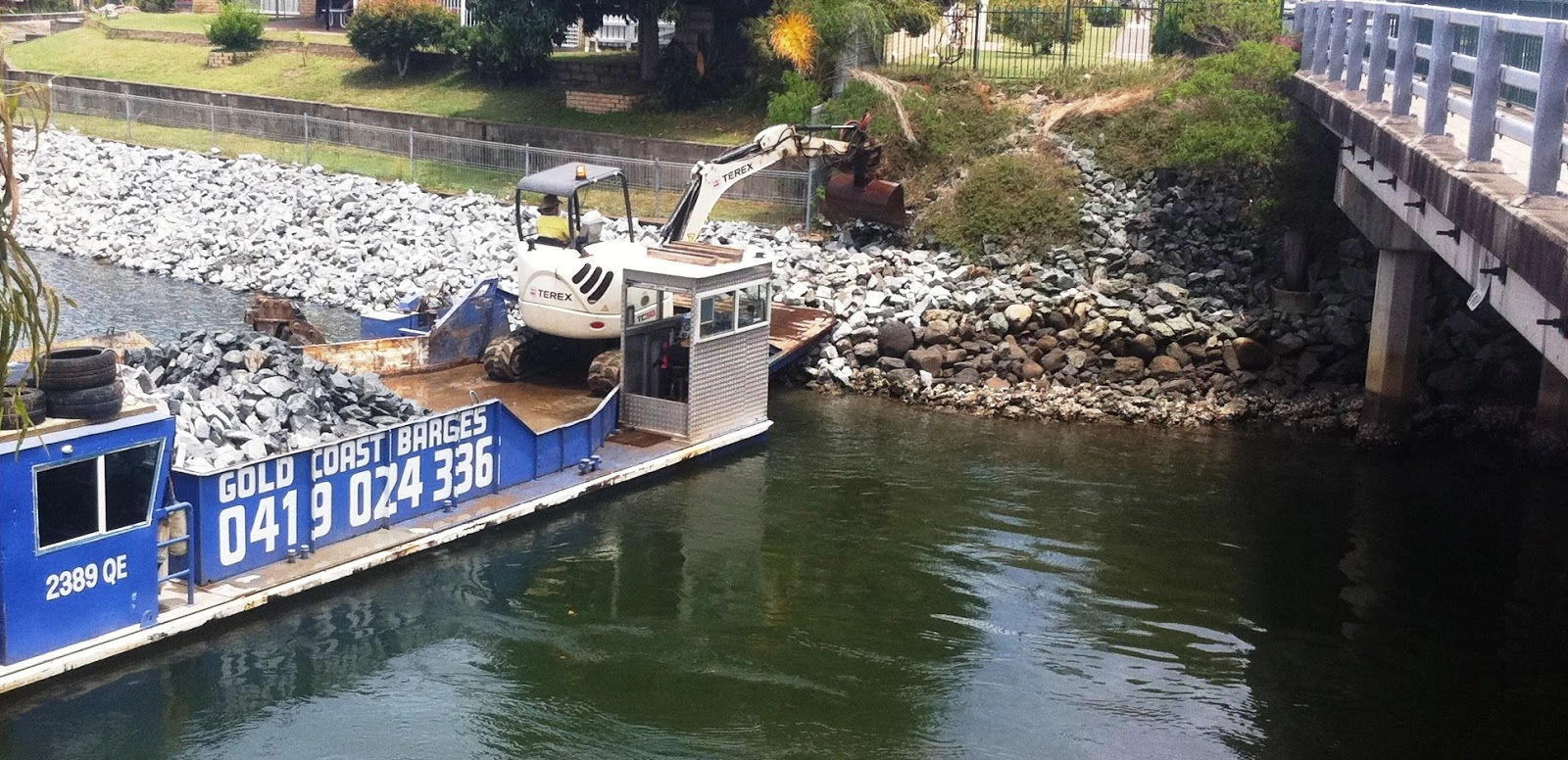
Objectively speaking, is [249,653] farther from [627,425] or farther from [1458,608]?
A: [1458,608]

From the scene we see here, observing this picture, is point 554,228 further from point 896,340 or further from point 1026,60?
point 1026,60

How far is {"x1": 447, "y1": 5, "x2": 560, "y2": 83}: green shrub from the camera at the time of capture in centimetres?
A: 3719

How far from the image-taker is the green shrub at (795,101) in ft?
101

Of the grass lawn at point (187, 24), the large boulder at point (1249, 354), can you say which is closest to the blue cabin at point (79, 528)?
the large boulder at point (1249, 354)

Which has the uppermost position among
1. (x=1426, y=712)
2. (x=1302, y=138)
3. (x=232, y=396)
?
(x=1302, y=138)

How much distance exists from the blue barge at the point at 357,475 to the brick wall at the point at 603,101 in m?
16.2

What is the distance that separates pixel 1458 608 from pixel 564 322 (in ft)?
36.0

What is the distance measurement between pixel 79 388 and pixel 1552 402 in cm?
1848

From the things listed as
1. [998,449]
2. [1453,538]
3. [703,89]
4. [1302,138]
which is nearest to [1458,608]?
[1453,538]

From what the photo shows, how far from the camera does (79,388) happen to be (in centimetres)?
1191

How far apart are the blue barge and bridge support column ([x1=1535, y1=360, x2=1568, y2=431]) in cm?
1020

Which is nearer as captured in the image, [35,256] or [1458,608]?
[1458,608]

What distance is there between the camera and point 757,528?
17.8 metres

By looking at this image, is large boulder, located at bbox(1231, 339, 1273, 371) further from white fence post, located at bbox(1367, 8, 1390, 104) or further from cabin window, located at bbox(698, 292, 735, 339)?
cabin window, located at bbox(698, 292, 735, 339)
